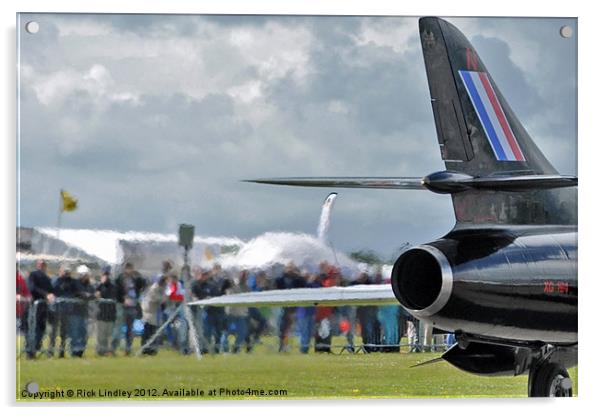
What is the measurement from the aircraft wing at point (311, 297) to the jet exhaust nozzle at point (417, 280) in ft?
2.13

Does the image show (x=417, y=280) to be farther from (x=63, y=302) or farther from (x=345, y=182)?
(x=63, y=302)

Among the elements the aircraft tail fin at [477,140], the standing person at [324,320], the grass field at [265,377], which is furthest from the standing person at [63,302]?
the aircraft tail fin at [477,140]

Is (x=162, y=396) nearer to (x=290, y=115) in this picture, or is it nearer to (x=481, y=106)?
(x=290, y=115)

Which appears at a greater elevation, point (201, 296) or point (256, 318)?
point (201, 296)

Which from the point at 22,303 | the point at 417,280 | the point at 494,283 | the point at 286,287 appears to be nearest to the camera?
the point at 494,283

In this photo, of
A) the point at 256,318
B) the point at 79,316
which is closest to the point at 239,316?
the point at 256,318

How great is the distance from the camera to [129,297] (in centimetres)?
930

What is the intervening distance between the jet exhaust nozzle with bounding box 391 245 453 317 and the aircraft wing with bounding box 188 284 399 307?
2.13 ft

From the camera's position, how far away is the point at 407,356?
966 cm

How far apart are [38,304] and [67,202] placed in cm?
83

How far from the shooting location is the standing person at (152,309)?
9.30m

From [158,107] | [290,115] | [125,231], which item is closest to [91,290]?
[125,231]

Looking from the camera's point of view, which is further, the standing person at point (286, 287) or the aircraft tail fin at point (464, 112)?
the standing person at point (286, 287)

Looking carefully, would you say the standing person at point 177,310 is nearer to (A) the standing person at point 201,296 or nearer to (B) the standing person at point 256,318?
(A) the standing person at point 201,296
